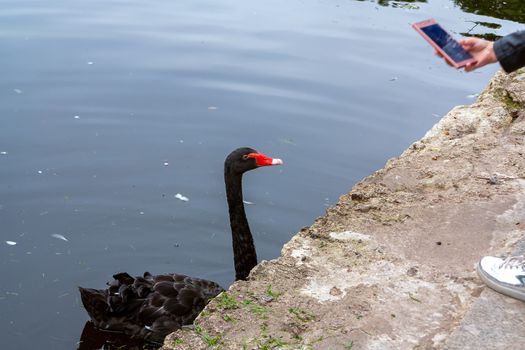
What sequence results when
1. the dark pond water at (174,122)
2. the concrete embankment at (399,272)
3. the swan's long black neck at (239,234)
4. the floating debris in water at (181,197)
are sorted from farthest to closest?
the floating debris in water at (181,197) → the dark pond water at (174,122) → the swan's long black neck at (239,234) → the concrete embankment at (399,272)

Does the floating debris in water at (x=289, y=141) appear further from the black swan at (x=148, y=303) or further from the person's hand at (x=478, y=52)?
the person's hand at (x=478, y=52)

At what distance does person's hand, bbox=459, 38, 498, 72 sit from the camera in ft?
9.37

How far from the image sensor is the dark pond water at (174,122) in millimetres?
5379

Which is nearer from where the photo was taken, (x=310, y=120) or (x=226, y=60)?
(x=310, y=120)

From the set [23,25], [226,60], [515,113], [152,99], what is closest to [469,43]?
[515,113]

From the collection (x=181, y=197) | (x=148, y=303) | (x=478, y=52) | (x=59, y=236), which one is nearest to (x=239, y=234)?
(x=148, y=303)

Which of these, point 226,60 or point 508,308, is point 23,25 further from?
point 508,308

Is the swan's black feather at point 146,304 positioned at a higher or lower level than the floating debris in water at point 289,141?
lower

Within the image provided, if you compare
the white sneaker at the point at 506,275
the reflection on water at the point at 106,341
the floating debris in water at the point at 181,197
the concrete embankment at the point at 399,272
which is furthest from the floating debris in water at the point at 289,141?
the white sneaker at the point at 506,275

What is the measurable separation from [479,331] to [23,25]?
7.64 meters

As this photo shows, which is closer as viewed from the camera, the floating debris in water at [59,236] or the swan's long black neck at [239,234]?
the swan's long black neck at [239,234]

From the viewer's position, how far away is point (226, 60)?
8648 mm

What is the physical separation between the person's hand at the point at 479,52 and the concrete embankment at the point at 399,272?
2.91 ft

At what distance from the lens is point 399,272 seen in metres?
3.26
